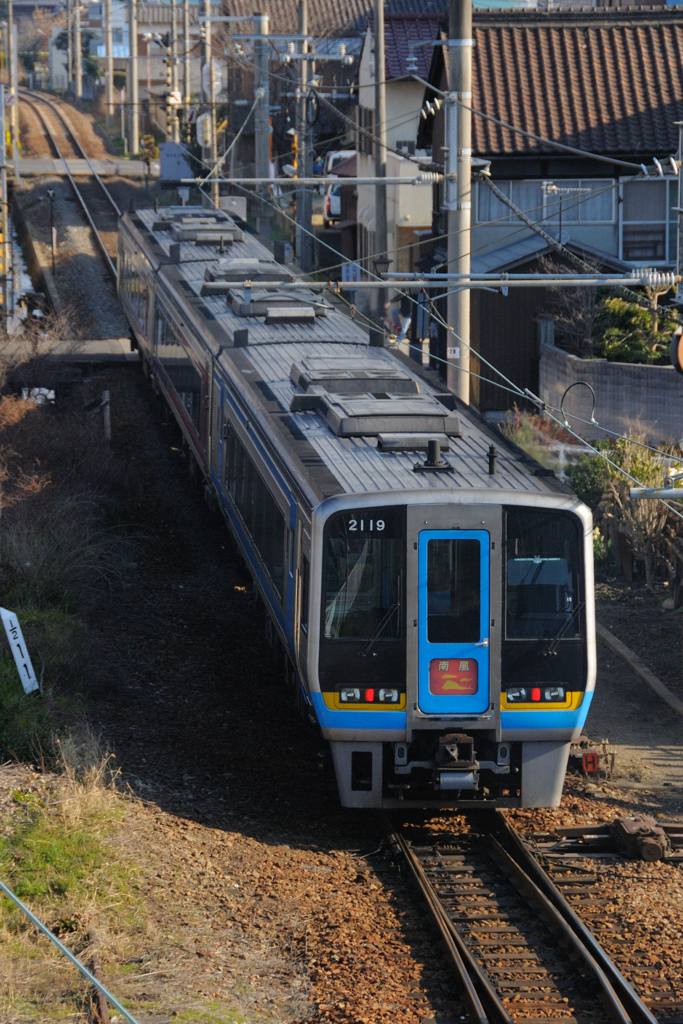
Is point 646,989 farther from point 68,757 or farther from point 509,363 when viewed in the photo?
point 509,363

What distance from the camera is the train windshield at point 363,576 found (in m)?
9.74

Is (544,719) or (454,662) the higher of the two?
(454,662)

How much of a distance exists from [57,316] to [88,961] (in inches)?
847

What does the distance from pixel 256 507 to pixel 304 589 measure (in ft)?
9.87

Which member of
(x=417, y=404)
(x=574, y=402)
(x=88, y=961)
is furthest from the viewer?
(x=574, y=402)

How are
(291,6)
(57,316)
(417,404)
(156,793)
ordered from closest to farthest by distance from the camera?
(156,793) < (417,404) < (57,316) < (291,6)

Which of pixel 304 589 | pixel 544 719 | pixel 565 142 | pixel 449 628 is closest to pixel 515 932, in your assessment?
pixel 544 719

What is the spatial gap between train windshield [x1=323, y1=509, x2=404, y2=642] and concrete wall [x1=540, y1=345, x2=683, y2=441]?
1070cm

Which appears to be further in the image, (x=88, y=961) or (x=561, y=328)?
(x=561, y=328)

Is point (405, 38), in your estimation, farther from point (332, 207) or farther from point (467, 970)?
point (467, 970)

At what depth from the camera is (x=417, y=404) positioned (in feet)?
38.5

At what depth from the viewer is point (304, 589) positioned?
10.2m

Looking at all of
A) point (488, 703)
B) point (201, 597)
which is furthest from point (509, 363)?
point (488, 703)

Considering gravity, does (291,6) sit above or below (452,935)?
above
